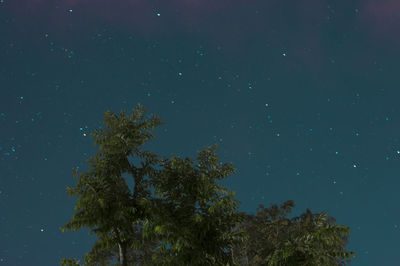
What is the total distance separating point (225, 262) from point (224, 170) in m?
2.81

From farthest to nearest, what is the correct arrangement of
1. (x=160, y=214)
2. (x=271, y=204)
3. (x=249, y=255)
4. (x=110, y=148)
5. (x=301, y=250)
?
1. (x=271, y=204)
2. (x=249, y=255)
3. (x=110, y=148)
4. (x=160, y=214)
5. (x=301, y=250)

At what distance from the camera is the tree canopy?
1075 centimetres

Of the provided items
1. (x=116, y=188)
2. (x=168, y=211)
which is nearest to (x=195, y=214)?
(x=168, y=211)

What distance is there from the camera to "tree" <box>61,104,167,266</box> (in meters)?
11.1

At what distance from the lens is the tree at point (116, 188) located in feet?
36.4

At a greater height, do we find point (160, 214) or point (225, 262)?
point (160, 214)

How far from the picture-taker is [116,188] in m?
11.8

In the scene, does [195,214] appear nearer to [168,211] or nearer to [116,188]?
[168,211]

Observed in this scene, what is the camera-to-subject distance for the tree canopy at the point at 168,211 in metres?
10.8

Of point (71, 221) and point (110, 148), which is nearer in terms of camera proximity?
point (71, 221)

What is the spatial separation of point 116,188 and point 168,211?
1.69 meters

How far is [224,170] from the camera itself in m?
12.7

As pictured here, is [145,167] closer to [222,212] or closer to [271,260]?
[222,212]

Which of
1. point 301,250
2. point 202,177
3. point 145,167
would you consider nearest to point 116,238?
point 145,167
